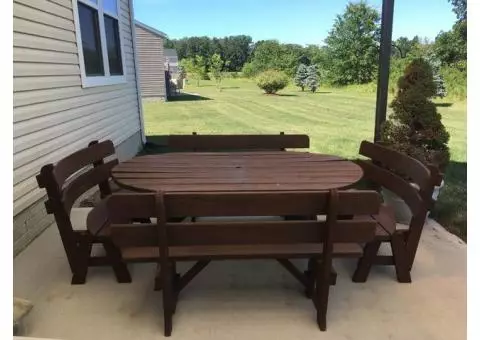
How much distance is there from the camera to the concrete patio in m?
2.01

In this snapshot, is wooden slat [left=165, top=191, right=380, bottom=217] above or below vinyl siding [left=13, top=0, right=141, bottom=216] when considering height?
below

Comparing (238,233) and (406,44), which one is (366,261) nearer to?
(238,233)

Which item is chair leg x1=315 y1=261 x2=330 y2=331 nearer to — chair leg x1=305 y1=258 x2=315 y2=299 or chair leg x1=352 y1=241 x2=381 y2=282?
chair leg x1=305 y1=258 x2=315 y2=299

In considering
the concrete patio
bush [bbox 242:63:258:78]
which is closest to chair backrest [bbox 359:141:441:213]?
the concrete patio

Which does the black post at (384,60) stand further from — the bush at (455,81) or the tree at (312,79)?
the tree at (312,79)

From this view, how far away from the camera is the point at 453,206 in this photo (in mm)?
3994

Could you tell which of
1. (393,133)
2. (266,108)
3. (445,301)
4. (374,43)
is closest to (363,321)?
(445,301)

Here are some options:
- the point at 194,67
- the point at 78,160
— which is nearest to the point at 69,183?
the point at 78,160

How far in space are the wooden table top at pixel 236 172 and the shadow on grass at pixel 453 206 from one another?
151 centimetres

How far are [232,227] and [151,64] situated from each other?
1604 centimetres

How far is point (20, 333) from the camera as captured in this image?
6.47 feet

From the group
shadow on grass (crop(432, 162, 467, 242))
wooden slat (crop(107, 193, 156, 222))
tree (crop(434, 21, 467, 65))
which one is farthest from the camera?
tree (crop(434, 21, 467, 65))

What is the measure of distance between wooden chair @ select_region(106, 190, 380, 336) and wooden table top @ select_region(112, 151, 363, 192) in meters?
0.34
